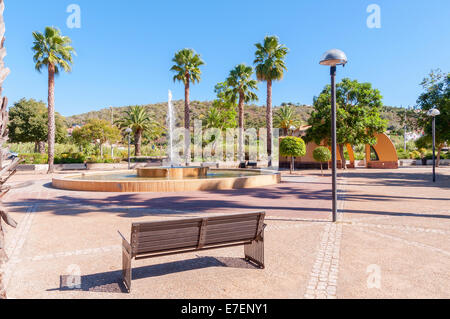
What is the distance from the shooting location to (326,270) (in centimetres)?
448

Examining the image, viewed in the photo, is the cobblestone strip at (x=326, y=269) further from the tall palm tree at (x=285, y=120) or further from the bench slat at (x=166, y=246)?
the tall palm tree at (x=285, y=120)

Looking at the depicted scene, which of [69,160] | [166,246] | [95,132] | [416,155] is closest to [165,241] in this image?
[166,246]

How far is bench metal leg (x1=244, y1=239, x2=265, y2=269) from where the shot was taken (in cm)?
457

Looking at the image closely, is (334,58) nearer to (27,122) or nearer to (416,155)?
(27,122)

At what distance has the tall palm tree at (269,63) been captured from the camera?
106 ft

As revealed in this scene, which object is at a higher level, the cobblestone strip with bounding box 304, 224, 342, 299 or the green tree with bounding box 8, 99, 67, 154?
the green tree with bounding box 8, 99, 67, 154

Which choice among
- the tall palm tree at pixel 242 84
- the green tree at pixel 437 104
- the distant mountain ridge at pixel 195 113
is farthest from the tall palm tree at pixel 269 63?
the distant mountain ridge at pixel 195 113

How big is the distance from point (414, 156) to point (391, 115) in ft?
172

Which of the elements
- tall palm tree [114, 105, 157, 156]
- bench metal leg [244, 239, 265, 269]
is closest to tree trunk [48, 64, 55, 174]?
tall palm tree [114, 105, 157, 156]

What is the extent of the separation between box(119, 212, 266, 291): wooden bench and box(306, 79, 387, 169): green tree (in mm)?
26360

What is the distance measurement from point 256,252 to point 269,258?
1.45 feet

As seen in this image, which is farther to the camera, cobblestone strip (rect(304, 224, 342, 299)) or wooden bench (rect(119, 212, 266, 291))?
wooden bench (rect(119, 212, 266, 291))

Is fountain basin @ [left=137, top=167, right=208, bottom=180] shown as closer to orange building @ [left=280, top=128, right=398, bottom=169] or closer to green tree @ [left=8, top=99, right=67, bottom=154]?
orange building @ [left=280, top=128, right=398, bottom=169]

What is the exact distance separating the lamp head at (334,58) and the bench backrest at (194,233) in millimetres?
4482
